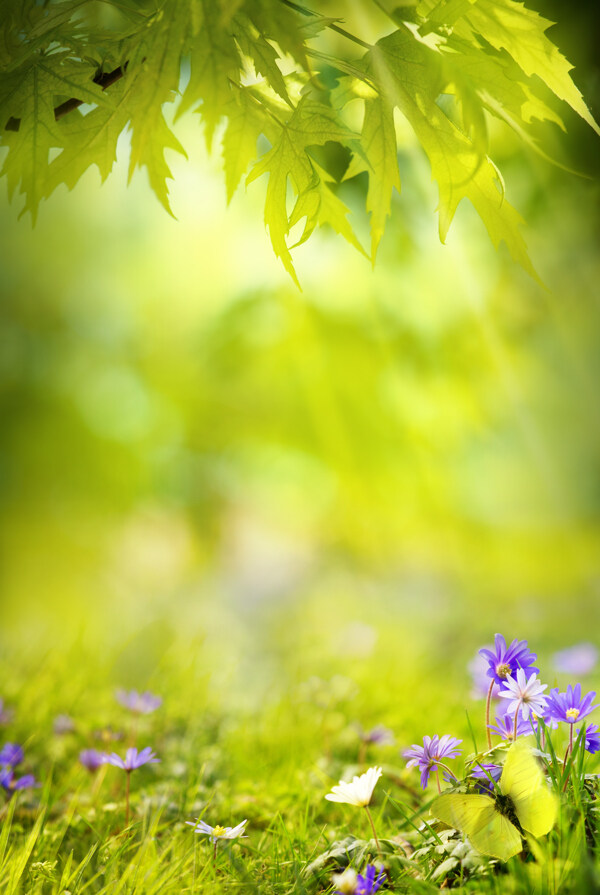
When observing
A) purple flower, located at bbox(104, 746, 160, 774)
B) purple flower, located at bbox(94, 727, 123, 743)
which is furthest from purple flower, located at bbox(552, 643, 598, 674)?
purple flower, located at bbox(94, 727, 123, 743)

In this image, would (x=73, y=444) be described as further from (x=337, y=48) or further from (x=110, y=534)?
(x=337, y=48)

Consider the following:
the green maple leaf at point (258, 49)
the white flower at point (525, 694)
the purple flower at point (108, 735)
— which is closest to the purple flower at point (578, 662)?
the white flower at point (525, 694)

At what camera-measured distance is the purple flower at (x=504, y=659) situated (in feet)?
3.23

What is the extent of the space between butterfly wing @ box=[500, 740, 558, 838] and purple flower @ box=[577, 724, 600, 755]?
5.1 inches

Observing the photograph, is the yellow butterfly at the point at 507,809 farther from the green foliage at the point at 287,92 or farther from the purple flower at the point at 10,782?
the purple flower at the point at 10,782

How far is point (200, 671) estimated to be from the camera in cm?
229

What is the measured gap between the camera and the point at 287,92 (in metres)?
0.99

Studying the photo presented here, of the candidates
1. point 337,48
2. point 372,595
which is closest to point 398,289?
point 337,48

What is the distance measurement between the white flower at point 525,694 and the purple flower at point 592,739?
96mm

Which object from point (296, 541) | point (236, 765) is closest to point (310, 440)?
point (296, 541)

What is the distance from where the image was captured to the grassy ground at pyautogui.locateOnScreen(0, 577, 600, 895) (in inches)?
38.3

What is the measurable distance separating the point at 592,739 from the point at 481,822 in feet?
0.83

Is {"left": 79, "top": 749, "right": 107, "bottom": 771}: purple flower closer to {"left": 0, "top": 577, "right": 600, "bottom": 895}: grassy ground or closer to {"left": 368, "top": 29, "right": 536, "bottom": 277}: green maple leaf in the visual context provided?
{"left": 0, "top": 577, "right": 600, "bottom": 895}: grassy ground

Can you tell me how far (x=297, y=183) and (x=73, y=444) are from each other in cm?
557
